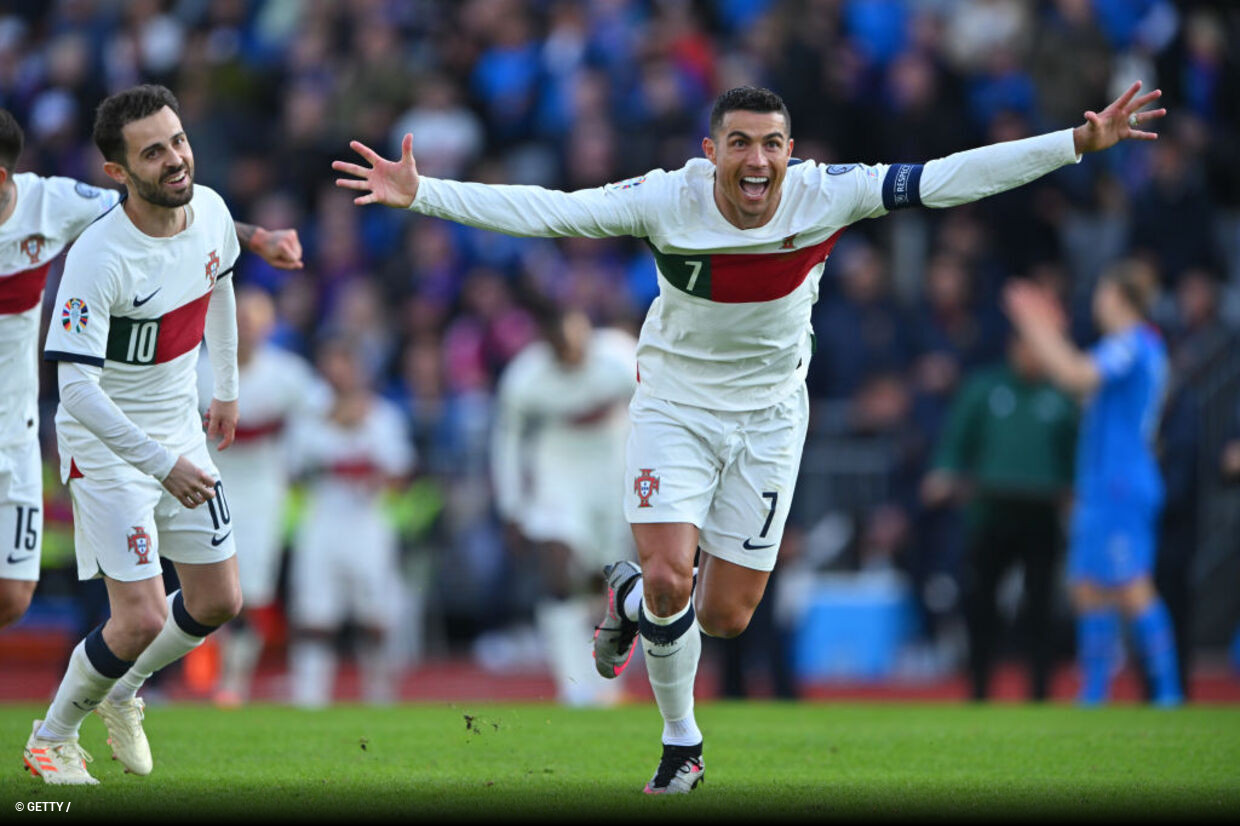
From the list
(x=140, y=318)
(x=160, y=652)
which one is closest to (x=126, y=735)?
(x=160, y=652)

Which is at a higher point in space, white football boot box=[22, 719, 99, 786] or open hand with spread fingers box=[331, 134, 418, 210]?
open hand with spread fingers box=[331, 134, 418, 210]

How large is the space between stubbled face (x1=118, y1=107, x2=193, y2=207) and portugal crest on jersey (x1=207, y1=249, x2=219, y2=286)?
1.03 ft

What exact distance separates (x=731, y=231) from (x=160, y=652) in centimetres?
302

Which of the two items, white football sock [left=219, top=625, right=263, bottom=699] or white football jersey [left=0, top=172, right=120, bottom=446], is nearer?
white football jersey [left=0, top=172, right=120, bottom=446]

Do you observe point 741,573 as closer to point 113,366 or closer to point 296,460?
point 113,366

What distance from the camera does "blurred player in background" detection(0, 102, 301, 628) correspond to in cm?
739

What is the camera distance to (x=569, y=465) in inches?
516

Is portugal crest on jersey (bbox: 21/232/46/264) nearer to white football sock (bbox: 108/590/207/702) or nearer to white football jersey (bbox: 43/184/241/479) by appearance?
white football jersey (bbox: 43/184/241/479)

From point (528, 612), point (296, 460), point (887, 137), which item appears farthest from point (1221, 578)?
point (296, 460)

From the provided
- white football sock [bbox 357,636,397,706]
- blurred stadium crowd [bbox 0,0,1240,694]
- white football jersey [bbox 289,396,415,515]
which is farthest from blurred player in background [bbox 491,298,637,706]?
blurred stadium crowd [bbox 0,0,1240,694]

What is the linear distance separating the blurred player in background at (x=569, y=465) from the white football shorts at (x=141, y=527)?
5.56 metres

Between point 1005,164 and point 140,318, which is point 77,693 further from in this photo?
point 1005,164

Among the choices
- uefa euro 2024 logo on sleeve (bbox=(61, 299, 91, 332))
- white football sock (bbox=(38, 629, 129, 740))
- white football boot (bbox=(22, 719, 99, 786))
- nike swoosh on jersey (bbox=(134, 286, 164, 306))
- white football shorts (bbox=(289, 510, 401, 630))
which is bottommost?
white football shorts (bbox=(289, 510, 401, 630))

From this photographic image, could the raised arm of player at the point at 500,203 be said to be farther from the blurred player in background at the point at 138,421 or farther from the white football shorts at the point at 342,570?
the white football shorts at the point at 342,570
